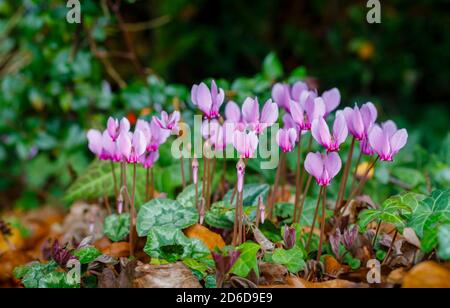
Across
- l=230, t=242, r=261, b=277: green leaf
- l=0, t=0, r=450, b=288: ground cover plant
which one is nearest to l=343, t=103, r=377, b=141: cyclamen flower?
l=0, t=0, r=450, b=288: ground cover plant

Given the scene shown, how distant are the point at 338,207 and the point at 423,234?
0.39 m

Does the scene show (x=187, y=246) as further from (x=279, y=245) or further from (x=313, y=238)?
(x=313, y=238)

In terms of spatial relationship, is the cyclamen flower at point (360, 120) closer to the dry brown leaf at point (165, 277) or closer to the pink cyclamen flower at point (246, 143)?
the pink cyclamen flower at point (246, 143)

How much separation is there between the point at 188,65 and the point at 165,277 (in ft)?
10.3

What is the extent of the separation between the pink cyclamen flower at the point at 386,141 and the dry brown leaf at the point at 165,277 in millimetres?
516

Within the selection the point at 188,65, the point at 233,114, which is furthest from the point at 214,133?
the point at 188,65

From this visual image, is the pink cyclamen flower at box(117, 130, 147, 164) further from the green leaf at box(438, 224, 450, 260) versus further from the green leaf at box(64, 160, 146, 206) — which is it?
the green leaf at box(438, 224, 450, 260)

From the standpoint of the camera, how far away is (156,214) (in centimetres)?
167

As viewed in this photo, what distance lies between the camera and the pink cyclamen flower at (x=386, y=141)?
4.87 feet

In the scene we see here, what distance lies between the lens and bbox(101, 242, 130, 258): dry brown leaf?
167 cm

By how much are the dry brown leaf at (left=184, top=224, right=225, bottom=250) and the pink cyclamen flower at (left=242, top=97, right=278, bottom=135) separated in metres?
0.30

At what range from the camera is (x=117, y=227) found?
1.76m

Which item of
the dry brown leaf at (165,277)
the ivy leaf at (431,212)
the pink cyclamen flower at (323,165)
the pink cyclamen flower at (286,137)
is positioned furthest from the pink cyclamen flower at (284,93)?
the dry brown leaf at (165,277)
